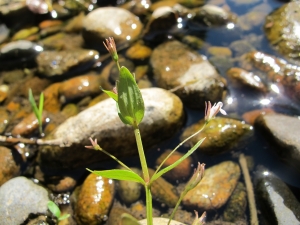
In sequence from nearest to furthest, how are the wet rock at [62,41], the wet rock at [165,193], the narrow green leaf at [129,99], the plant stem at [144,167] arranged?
the narrow green leaf at [129,99] → the plant stem at [144,167] → the wet rock at [165,193] → the wet rock at [62,41]

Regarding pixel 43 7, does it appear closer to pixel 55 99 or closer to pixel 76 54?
pixel 76 54

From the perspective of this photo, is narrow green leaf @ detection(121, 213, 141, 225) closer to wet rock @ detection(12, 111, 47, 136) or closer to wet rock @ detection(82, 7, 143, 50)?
wet rock @ detection(12, 111, 47, 136)

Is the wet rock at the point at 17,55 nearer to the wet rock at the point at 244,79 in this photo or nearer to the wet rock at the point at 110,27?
the wet rock at the point at 110,27

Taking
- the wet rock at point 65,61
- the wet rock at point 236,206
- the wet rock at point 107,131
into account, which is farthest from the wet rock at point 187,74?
the wet rock at point 236,206

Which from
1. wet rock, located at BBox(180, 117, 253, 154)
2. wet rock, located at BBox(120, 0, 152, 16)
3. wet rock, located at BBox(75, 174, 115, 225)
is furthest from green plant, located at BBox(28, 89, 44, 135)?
wet rock, located at BBox(120, 0, 152, 16)

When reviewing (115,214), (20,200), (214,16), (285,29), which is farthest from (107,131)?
(285,29)
